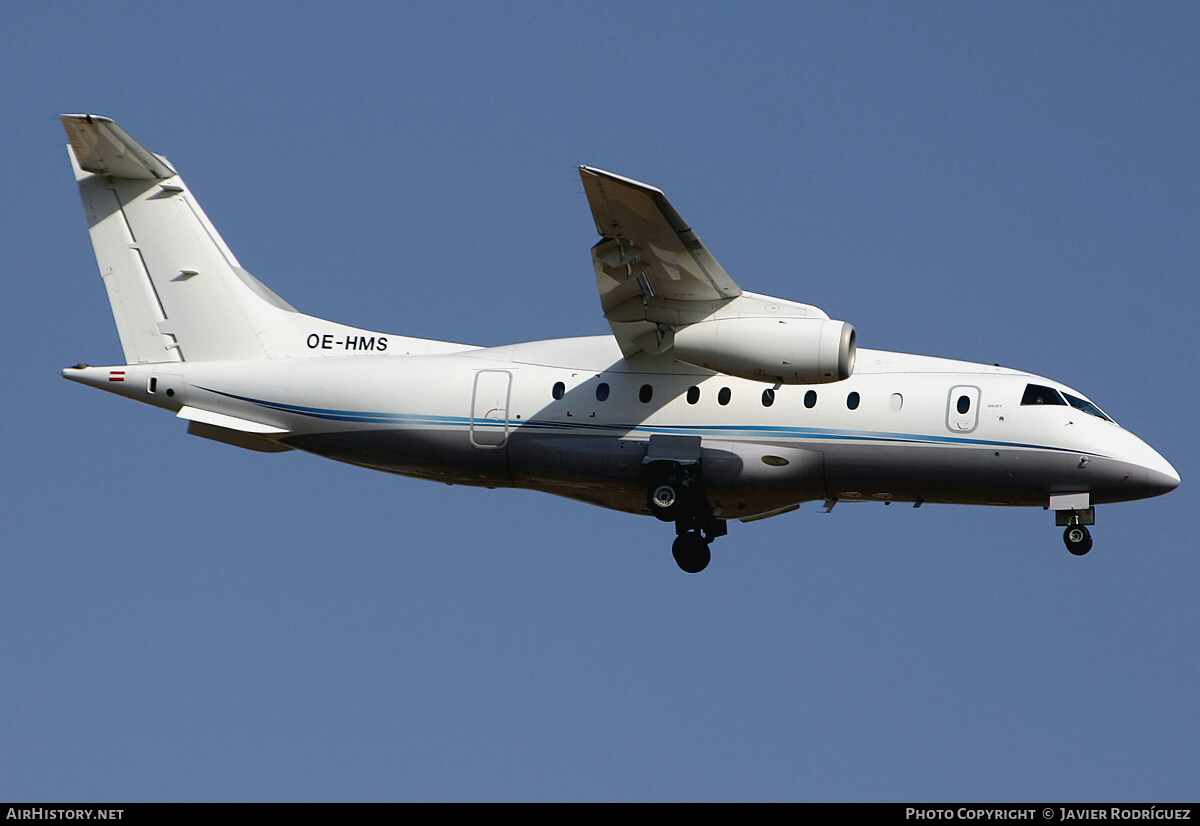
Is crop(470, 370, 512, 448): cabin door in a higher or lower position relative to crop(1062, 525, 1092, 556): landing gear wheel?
higher

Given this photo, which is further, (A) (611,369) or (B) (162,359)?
(B) (162,359)

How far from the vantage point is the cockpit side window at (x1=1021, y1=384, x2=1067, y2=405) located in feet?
53.6

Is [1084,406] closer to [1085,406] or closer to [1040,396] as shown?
[1085,406]

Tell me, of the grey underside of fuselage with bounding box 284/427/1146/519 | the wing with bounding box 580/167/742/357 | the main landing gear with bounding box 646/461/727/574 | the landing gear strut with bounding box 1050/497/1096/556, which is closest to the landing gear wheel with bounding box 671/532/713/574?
the main landing gear with bounding box 646/461/727/574

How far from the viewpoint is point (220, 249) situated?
741 inches

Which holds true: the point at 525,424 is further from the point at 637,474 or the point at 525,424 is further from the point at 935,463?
the point at 935,463

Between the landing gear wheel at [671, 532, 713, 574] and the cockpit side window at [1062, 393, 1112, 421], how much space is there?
405cm

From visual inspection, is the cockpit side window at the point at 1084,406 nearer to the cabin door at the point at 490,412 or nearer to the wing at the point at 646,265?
the wing at the point at 646,265

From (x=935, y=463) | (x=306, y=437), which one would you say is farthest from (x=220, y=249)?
(x=935, y=463)

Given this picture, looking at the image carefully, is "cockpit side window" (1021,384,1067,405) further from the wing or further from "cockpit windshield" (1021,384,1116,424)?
the wing

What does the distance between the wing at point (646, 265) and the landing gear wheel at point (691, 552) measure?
211 cm

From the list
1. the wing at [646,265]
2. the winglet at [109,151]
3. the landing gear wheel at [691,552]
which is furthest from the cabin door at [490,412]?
the winglet at [109,151]
